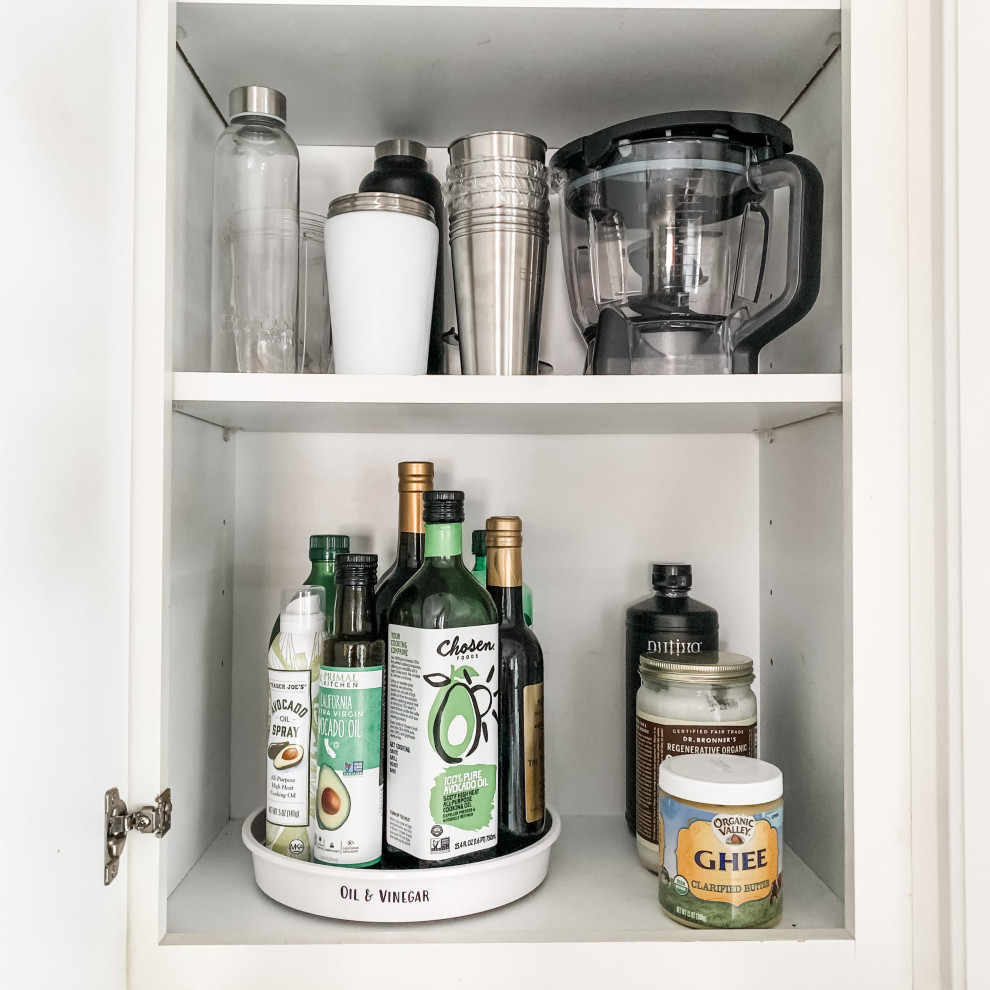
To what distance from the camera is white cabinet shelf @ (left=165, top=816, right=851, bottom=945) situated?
653 millimetres

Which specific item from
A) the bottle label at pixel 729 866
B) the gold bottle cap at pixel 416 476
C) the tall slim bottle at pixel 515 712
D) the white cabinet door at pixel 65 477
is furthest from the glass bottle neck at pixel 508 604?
the white cabinet door at pixel 65 477

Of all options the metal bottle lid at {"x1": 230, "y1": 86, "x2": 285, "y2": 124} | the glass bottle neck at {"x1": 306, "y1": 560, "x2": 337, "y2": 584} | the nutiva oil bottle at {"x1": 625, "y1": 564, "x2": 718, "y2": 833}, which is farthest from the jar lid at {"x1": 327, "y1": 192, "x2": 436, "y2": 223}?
the nutiva oil bottle at {"x1": 625, "y1": 564, "x2": 718, "y2": 833}

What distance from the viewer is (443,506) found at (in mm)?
703

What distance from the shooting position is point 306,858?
0.73 metres

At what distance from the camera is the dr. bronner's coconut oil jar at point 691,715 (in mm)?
773

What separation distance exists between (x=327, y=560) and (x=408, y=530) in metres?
0.09

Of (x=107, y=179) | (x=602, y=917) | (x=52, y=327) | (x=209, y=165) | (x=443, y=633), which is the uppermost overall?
(x=209, y=165)

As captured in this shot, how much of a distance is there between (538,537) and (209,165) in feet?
1.71

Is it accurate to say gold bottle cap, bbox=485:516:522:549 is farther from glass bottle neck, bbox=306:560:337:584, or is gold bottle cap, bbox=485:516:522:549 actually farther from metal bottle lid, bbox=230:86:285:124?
metal bottle lid, bbox=230:86:285:124

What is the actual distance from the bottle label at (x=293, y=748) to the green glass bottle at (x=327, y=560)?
0.28 feet

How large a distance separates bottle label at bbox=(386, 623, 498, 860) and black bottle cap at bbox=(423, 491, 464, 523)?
0.09 metres

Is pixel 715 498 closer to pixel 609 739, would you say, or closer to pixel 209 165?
pixel 609 739

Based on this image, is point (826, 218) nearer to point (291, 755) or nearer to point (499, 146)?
point (499, 146)

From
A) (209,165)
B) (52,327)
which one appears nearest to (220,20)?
(209,165)
